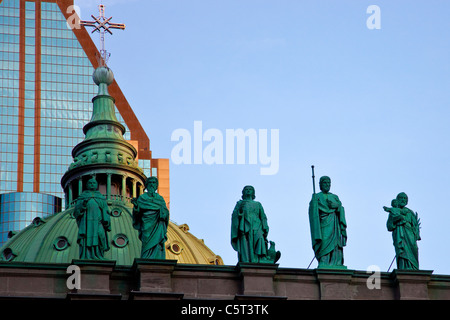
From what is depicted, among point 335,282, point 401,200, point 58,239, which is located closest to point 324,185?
point 401,200

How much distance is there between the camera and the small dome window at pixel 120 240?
323 ft

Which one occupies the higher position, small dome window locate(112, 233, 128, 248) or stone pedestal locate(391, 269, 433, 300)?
small dome window locate(112, 233, 128, 248)

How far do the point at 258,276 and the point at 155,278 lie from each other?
376 cm

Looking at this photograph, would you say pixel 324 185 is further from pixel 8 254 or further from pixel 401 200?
pixel 8 254

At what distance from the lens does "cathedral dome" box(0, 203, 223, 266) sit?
97.2m

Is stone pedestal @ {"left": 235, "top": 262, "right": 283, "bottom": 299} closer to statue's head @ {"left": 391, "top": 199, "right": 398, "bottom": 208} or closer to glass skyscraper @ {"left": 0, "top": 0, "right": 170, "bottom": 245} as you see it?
statue's head @ {"left": 391, "top": 199, "right": 398, "bottom": 208}

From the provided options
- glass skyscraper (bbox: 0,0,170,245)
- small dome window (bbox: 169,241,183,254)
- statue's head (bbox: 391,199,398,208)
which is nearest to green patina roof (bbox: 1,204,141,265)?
small dome window (bbox: 169,241,183,254)

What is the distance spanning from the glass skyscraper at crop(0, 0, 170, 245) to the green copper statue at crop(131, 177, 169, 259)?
10010 centimetres

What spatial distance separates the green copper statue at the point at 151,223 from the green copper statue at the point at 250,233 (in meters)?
2.66

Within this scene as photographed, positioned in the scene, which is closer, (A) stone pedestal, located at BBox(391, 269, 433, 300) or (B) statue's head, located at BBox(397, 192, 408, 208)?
(A) stone pedestal, located at BBox(391, 269, 433, 300)

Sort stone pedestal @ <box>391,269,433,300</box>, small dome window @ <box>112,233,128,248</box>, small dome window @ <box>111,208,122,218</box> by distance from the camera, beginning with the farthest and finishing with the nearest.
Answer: small dome window @ <box>111,208,122,218</box> < small dome window @ <box>112,233,128,248</box> < stone pedestal @ <box>391,269,433,300</box>

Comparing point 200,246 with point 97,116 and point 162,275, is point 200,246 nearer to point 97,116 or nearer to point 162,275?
point 97,116
